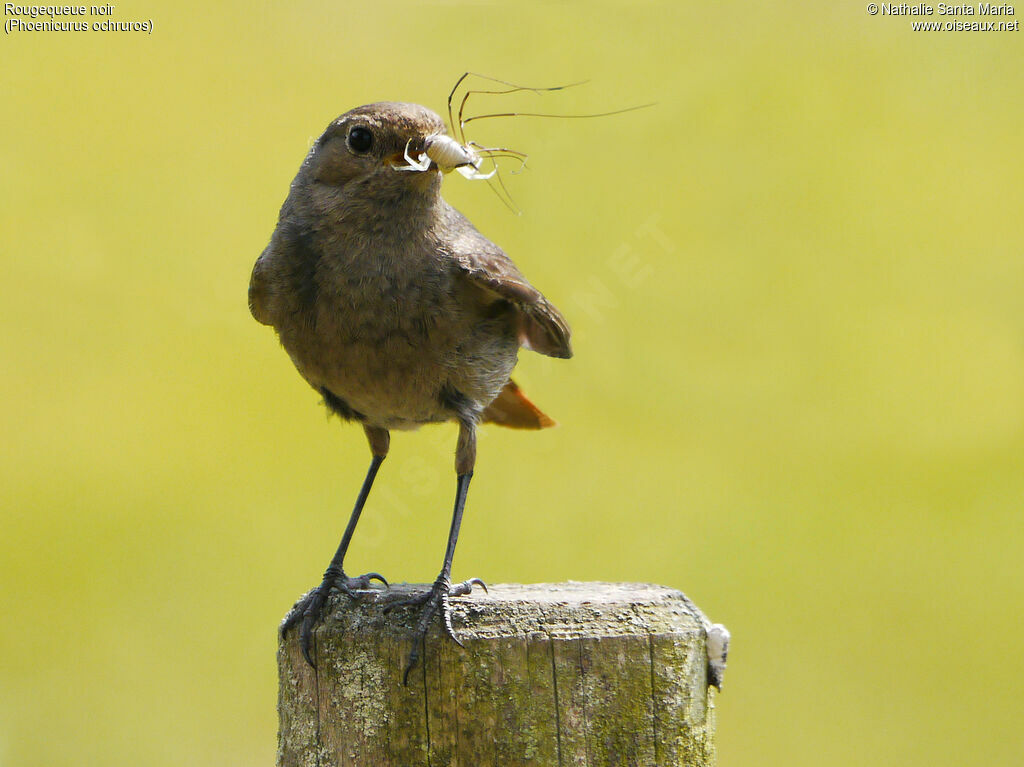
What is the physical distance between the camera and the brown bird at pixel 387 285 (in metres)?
3.43

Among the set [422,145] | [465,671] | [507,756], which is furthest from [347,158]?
[507,756]

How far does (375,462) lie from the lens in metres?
4.20


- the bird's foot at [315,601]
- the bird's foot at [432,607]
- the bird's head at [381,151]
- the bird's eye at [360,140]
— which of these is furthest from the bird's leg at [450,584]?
the bird's eye at [360,140]

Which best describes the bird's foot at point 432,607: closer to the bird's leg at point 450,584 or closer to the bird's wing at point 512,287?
the bird's leg at point 450,584

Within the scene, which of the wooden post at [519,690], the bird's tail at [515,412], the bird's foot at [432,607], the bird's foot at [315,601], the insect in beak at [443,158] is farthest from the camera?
the bird's tail at [515,412]

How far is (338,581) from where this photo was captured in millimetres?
3619

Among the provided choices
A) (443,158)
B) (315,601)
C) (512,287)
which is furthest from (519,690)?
(443,158)

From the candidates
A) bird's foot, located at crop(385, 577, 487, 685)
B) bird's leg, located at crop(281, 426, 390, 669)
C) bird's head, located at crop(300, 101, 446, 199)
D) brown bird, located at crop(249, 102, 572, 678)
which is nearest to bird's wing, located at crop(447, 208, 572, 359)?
brown bird, located at crop(249, 102, 572, 678)

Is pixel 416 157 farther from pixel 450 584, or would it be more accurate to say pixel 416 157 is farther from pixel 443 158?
pixel 450 584

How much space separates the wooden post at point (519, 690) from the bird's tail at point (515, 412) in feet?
4.80

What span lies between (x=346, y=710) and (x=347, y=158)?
1.85 metres

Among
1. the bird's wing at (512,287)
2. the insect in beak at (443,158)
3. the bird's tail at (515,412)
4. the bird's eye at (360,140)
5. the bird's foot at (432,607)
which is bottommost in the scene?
the bird's foot at (432,607)

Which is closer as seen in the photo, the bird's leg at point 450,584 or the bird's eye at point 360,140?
the bird's leg at point 450,584

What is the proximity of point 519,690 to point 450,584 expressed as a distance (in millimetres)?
584
